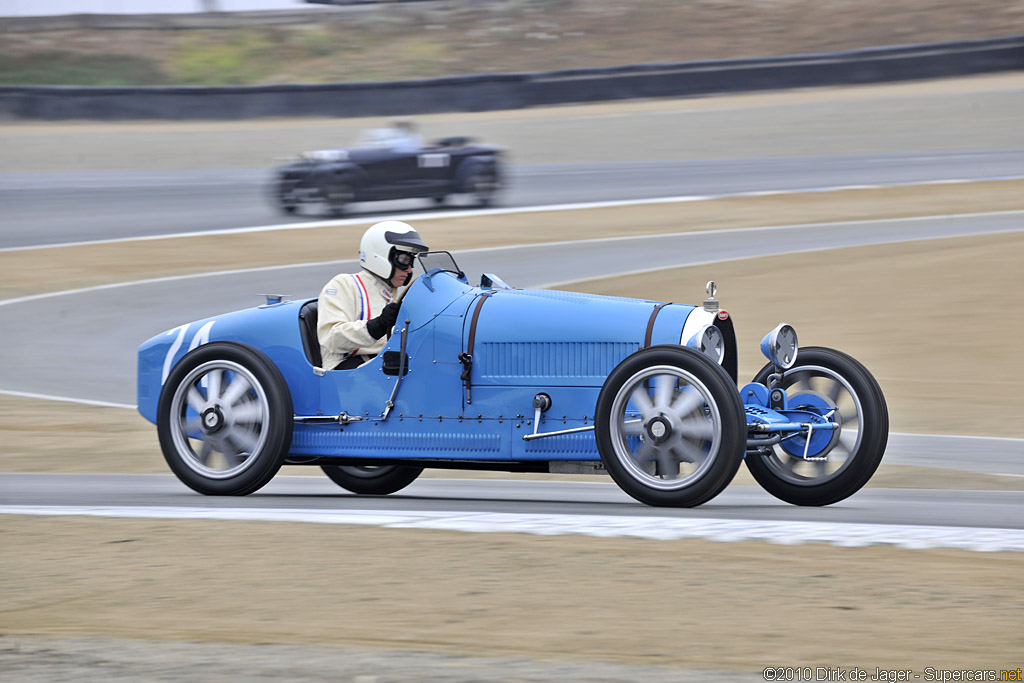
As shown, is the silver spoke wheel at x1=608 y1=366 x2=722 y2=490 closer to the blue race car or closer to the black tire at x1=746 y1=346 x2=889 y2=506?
the blue race car

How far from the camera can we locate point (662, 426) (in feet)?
23.3

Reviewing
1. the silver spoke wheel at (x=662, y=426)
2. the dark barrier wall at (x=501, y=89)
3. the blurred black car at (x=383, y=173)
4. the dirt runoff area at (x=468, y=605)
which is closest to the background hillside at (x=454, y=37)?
the dark barrier wall at (x=501, y=89)

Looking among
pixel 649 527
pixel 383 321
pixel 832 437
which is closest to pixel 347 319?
pixel 383 321

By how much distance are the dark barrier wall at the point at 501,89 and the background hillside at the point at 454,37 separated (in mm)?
8102

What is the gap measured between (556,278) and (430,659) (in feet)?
50.5

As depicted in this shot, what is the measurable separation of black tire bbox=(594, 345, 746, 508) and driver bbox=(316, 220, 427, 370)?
1491 mm

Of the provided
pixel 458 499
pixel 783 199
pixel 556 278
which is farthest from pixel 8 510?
pixel 783 199

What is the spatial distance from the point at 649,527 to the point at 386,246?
234 centimetres

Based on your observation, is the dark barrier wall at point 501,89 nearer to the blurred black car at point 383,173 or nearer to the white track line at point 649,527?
the blurred black car at point 383,173

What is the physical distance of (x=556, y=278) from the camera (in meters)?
20.0

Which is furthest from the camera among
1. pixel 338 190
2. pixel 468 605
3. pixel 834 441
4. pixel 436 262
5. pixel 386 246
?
pixel 338 190

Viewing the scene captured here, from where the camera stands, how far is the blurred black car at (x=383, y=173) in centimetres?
2523

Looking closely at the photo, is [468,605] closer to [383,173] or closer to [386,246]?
[386,246]

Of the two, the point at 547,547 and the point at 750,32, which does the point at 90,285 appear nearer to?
the point at 547,547
